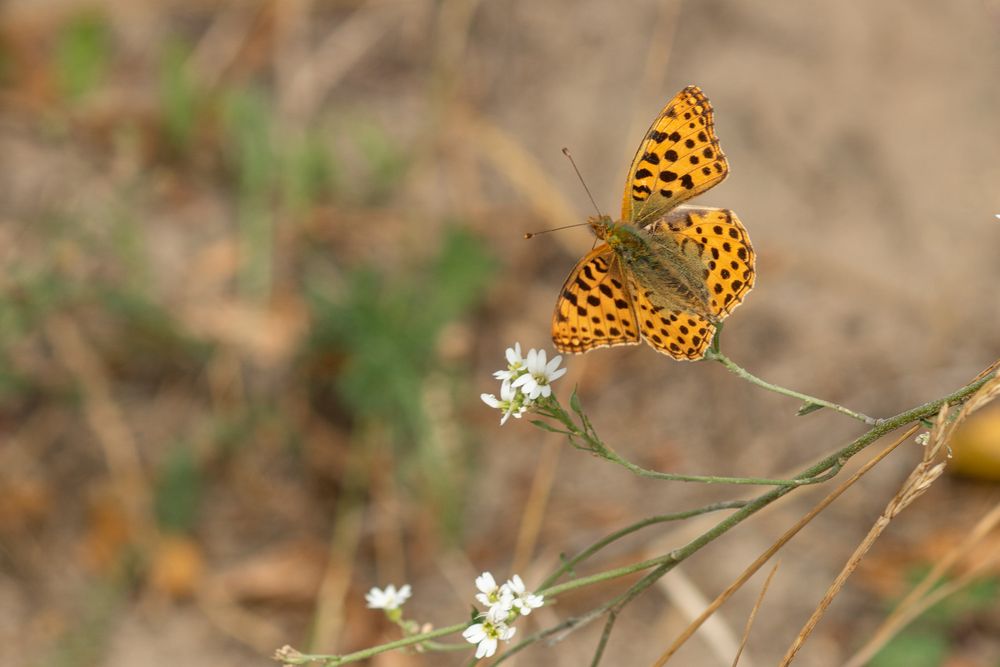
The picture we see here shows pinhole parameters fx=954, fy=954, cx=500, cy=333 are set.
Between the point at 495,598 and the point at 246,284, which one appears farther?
the point at 246,284

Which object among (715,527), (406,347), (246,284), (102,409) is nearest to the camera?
(715,527)

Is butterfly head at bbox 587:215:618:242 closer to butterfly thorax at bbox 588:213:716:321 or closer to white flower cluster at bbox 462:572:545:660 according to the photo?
butterfly thorax at bbox 588:213:716:321

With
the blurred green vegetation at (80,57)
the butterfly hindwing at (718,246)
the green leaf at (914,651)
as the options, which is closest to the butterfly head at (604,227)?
the butterfly hindwing at (718,246)

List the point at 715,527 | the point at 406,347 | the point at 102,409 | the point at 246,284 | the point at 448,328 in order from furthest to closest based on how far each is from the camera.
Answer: the point at 246,284, the point at 102,409, the point at 448,328, the point at 406,347, the point at 715,527

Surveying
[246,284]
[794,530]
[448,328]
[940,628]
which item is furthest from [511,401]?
[246,284]

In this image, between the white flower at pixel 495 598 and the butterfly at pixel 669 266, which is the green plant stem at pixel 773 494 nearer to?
the white flower at pixel 495 598

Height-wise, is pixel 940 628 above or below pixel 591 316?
below

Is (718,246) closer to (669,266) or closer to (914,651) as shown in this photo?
(669,266)
